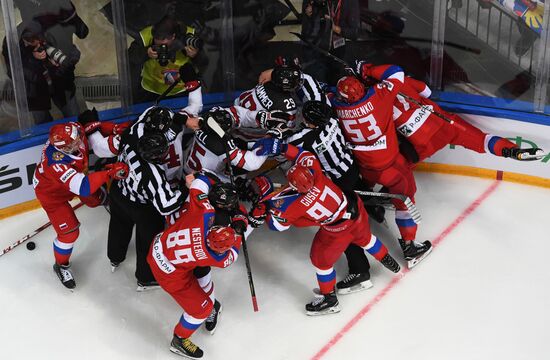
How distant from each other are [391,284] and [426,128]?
99 cm

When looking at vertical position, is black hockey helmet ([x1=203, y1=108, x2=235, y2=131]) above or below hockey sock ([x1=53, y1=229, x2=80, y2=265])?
above

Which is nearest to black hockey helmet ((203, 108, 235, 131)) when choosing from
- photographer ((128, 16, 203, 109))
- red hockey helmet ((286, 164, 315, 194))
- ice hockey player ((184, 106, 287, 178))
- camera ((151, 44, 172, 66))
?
ice hockey player ((184, 106, 287, 178))

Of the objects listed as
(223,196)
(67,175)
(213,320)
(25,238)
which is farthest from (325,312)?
(25,238)

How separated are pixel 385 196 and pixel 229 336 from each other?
1.19 m

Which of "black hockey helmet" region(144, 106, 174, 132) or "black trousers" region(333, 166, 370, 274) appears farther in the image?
"black trousers" region(333, 166, 370, 274)

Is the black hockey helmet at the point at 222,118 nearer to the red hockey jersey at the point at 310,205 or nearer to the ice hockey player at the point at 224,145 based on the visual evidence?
the ice hockey player at the point at 224,145

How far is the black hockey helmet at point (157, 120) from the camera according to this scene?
15.3 feet

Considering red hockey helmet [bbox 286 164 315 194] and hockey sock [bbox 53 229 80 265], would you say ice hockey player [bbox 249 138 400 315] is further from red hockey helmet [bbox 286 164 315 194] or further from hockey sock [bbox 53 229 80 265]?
hockey sock [bbox 53 229 80 265]

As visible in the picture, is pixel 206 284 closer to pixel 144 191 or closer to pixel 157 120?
pixel 144 191

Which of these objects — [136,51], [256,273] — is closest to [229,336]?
[256,273]

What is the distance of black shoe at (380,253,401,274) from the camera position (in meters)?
4.79

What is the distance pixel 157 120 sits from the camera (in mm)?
4691

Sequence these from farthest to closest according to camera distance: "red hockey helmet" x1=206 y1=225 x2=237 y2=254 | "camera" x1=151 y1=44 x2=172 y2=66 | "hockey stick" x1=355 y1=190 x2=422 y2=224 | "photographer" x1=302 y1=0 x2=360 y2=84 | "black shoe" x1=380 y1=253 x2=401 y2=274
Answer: "photographer" x1=302 y1=0 x2=360 y2=84 → "camera" x1=151 y1=44 x2=172 y2=66 → "hockey stick" x1=355 y1=190 x2=422 y2=224 → "black shoe" x1=380 y1=253 x2=401 y2=274 → "red hockey helmet" x1=206 y1=225 x2=237 y2=254

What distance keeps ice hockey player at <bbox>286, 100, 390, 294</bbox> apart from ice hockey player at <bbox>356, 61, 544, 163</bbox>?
0.48 meters
